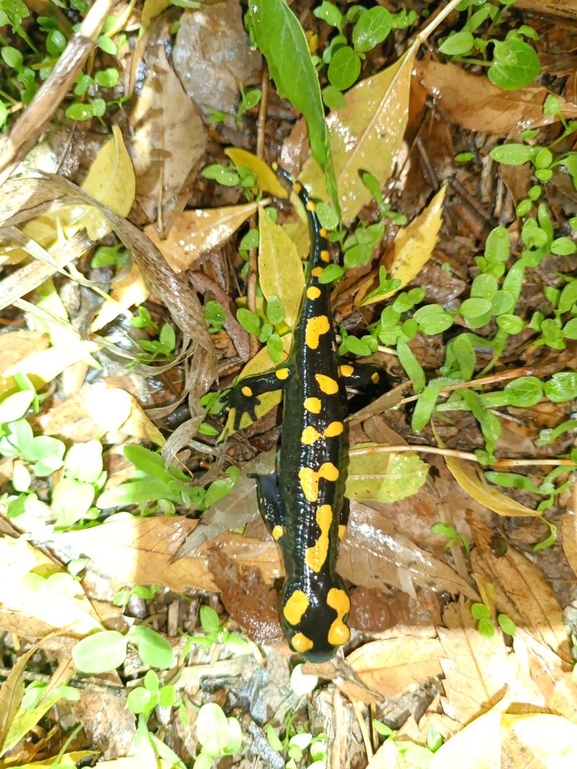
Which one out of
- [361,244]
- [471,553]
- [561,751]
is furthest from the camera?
[471,553]

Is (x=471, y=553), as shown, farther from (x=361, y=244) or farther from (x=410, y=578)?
(x=361, y=244)

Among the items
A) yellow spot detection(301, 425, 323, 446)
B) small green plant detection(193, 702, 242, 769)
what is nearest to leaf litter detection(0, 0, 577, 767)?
small green plant detection(193, 702, 242, 769)

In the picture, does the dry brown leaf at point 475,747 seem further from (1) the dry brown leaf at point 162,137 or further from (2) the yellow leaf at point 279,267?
(1) the dry brown leaf at point 162,137

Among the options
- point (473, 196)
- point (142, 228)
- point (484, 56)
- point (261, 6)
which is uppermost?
point (261, 6)

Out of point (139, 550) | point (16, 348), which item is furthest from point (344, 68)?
point (139, 550)

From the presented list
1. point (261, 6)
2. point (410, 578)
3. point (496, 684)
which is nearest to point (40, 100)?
point (261, 6)

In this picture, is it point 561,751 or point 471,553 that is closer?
point 561,751

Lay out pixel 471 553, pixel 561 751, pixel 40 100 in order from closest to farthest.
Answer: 1. pixel 40 100
2. pixel 561 751
3. pixel 471 553

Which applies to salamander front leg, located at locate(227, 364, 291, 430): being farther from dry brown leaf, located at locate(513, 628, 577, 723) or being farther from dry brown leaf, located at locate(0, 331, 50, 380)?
dry brown leaf, located at locate(513, 628, 577, 723)

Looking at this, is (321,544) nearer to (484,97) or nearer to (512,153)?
(512,153)
